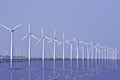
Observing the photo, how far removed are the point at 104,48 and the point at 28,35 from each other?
68459 millimetres

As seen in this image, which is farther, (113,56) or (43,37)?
(113,56)

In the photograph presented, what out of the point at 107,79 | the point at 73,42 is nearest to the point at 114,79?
the point at 107,79

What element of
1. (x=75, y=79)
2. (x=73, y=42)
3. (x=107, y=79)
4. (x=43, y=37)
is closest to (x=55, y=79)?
(x=75, y=79)

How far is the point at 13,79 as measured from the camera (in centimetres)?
3903

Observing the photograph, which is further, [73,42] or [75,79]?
[73,42]

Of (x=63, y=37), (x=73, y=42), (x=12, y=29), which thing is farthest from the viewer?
(x=73, y=42)

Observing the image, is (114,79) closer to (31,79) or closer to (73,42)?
(31,79)

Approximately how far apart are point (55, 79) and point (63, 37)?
221ft

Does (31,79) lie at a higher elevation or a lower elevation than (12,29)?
lower

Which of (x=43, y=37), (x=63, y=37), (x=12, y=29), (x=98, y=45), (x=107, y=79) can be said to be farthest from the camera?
(x=98, y=45)

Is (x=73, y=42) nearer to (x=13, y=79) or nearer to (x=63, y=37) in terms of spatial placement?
(x=63, y=37)

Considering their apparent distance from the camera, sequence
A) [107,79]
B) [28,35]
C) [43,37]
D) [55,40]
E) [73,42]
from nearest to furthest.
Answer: [107,79]
[28,35]
[43,37]
[55,40]
[73,42]

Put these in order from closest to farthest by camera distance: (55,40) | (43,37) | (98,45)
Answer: (43,37), (55,40), (98,45)

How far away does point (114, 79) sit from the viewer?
4259 cm
